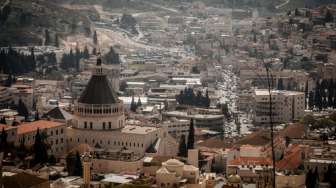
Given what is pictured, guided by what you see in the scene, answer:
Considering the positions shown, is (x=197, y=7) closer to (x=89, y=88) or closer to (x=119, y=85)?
(x=119, y=85)

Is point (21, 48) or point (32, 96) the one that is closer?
point (32, 96)

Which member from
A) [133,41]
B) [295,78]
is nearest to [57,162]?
[295,78]

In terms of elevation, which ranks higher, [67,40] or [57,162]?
[67,40]

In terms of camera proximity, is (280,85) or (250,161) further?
→ (280,85)

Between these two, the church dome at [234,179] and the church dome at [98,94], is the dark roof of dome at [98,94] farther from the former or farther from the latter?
the church dome at [234,179]

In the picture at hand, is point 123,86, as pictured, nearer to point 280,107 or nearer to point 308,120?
point 280,107

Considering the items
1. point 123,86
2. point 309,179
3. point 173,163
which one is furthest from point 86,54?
point 309,179
